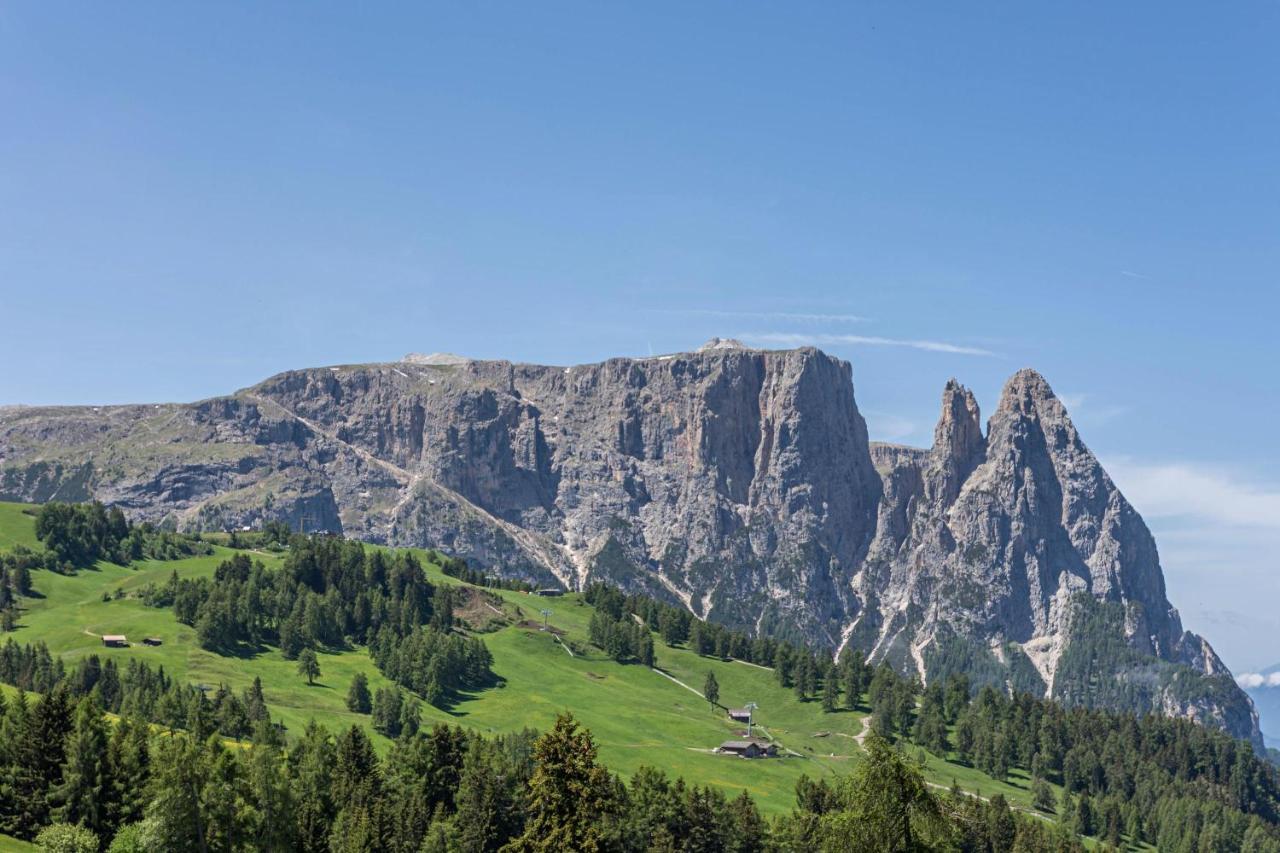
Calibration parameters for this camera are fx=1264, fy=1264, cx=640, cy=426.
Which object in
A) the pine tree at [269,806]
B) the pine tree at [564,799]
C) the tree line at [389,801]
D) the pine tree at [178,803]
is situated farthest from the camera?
the pine tree at [269,806]

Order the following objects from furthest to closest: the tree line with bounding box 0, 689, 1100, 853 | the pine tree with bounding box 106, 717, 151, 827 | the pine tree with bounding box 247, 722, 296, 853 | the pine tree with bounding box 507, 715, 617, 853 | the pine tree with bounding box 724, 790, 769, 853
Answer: the pine tree with bounding box 724, 790, 769, 853, the pine tree with bounding box 106, 717, 151, 827, the pine tree with bounding box 247, 722, 296, 853, the pine tree with bounding box 507, 715, 617, 853, the tree line with bounding box 0, 689, 1100, 853

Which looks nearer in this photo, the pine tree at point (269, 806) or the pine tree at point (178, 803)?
the pine tree at point (178, 803)

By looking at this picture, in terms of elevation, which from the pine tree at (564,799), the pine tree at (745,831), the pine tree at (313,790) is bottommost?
the pine tree at (745,831)

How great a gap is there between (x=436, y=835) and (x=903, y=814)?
7477 cm

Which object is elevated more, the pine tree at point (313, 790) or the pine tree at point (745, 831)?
the pine tree at point (313, 790)

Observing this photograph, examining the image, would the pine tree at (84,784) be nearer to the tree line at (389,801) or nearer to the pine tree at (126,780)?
the tree line at (389,801)

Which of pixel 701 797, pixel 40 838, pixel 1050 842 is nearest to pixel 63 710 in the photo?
pixel 40 838

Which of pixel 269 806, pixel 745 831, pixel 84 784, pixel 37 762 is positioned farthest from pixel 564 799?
pixel 745 831

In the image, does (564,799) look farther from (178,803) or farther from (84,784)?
(84,784)

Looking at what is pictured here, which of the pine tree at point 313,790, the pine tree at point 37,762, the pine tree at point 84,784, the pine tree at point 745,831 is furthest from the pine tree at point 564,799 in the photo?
the pine tree at point 745,831

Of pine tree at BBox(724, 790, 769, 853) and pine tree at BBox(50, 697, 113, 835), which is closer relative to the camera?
pine tree at BBox(50, 697, 113, 835)

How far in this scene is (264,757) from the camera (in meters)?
111

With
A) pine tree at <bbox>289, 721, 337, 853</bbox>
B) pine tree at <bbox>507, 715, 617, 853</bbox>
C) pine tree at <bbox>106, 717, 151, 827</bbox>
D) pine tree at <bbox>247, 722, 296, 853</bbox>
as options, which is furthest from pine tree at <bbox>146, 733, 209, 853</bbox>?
pine tree at <bbox>507, 715, 617, 853</bbox>

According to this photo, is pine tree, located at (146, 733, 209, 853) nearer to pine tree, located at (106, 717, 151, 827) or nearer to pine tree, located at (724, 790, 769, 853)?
pine tree, located at (106, 717, 151, 827)
